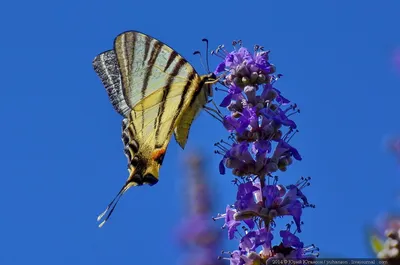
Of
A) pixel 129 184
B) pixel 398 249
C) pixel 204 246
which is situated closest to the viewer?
pixel 398 249

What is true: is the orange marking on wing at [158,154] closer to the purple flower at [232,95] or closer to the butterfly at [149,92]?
the butterfly at [149,92]

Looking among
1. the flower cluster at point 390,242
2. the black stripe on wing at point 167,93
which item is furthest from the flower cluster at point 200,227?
the flower cluster at point 390,242

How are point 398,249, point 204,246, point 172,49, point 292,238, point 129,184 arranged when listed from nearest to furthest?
point 398,249, point 292,238, point 129,184, point 172,49, point 204,246

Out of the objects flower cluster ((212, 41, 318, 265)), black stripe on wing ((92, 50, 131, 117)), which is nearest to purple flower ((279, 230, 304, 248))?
flower cluster ((212, 41, 318, 265))

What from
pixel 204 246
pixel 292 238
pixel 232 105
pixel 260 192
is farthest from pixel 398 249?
pixel 204 246

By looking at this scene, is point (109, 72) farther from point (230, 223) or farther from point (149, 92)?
point (230, 223)

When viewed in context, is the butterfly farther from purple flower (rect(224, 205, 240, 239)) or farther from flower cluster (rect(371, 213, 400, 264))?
flower cluster (rect(371, 213, 400, 264))

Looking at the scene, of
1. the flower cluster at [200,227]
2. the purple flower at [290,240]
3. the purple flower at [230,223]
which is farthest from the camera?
the flower cluster at [200,227]

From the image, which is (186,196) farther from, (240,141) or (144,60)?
(240,141)

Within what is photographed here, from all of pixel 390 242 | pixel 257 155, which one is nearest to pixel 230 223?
pixel 257 155
